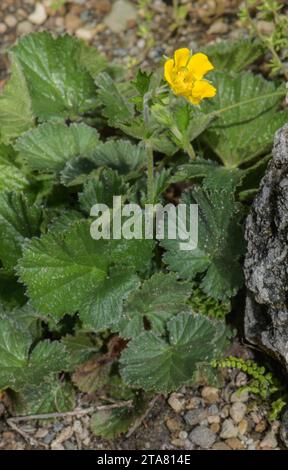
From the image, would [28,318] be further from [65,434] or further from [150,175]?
[150,175]

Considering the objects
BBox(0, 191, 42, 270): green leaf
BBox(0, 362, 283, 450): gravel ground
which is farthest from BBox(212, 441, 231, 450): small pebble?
BBox(0, 191, 42, 270): green leaf

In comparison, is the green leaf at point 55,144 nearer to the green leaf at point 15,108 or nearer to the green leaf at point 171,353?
the green leaf at point 15,108

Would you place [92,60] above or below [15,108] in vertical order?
above

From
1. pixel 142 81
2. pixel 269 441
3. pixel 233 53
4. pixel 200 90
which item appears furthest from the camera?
pixel 233 53

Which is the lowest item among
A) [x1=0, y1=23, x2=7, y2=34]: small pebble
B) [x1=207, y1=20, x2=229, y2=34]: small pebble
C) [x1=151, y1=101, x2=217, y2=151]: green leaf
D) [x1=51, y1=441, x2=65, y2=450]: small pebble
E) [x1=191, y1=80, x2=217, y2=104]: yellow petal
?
[x1=51, y1=441, x2=65, y2=450]: small pebble

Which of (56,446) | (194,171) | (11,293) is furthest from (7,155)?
(56,446)

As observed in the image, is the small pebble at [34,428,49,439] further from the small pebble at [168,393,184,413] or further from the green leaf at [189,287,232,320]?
the green leaf at [189,287,232,320]

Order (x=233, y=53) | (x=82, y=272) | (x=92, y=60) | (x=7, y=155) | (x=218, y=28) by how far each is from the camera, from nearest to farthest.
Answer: (x=82, y=272) < (x=7, y=155) < (x=233, y=53) < (x=92, y=60) < (x=218, y=28)
